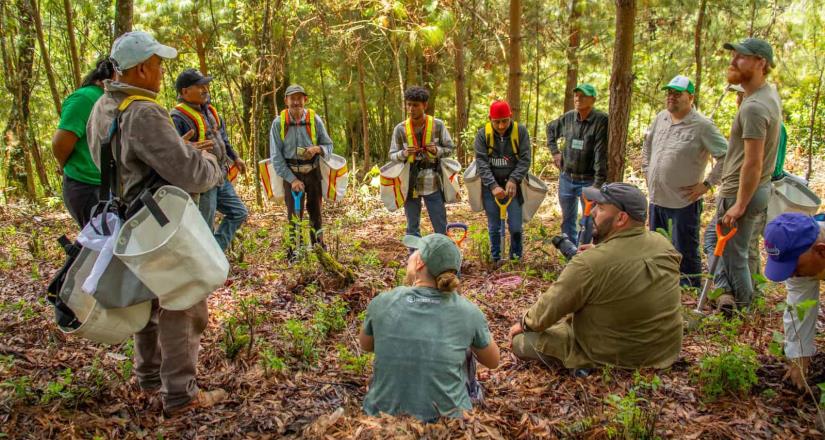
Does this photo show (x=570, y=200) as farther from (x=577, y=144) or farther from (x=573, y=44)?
(x=573, y=44)

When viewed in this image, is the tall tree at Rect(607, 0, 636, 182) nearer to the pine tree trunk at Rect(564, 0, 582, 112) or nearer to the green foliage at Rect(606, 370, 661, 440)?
the green foliage at Rect(606, 370, 661, 440)

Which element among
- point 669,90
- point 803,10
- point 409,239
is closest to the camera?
point 409,239

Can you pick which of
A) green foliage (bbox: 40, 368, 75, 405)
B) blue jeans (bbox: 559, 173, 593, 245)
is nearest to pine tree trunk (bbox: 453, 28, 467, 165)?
blue jeans (bbox: 559, 173, 593, 245)

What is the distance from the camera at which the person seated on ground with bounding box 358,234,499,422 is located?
2.67 m

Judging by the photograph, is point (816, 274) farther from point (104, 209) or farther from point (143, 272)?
point (104, 209)

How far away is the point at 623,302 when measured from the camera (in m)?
3.35

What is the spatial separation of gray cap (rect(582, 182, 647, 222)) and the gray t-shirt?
1375 millimetres

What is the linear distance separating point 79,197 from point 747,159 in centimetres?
490

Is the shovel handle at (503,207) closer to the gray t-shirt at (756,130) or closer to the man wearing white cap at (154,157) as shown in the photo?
the gray t-shirt at (756,130)

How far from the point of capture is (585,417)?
2867 millimetres

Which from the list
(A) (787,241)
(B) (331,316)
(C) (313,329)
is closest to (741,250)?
(A) (787,241)

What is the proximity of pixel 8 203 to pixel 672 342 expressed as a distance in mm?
11134

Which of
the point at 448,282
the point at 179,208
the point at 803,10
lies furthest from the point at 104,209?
the point at 803,10

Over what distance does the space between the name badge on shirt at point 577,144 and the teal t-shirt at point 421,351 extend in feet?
12.9
